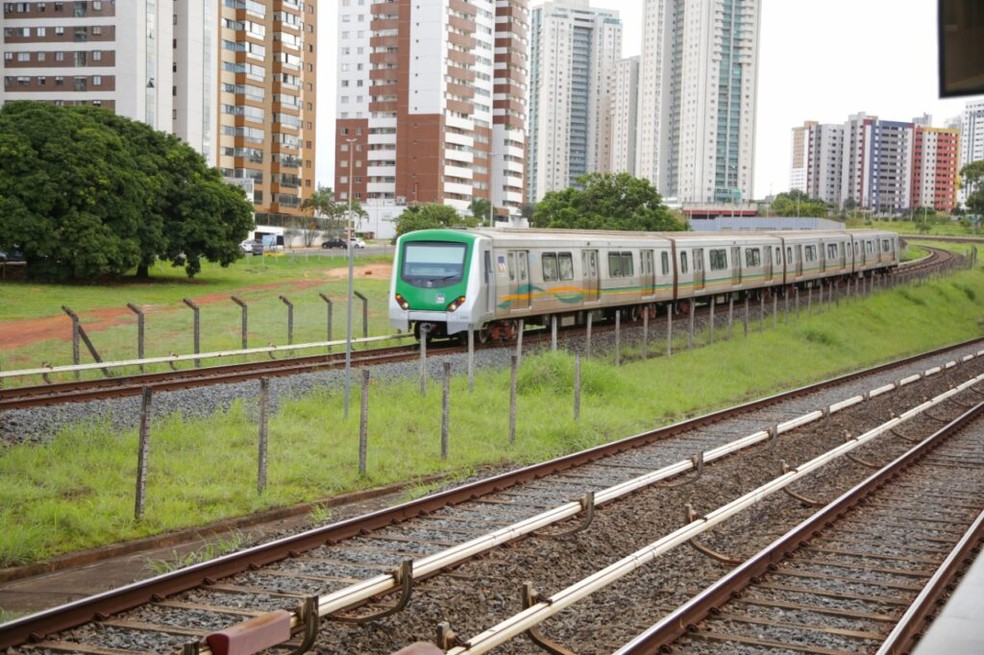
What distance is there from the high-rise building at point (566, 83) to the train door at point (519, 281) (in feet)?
543

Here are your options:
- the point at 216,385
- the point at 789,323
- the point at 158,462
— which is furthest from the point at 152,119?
the point at 158,462

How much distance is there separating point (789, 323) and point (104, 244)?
66.7 feet

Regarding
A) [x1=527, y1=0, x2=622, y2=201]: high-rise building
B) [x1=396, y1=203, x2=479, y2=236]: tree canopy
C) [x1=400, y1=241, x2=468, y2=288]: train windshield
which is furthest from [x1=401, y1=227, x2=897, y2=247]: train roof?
[x1=527, y1=0, x2=622, y2=201]: high-rise building

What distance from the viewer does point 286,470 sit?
12570mm

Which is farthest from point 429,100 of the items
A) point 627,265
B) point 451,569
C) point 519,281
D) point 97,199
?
point 451,569

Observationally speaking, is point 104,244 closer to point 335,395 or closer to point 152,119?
point 335,395

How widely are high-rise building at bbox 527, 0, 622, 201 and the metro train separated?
15322 cm

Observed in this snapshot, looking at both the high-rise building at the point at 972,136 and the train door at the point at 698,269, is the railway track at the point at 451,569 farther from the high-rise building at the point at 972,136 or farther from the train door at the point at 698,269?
the high-rise building at the point at 972,136

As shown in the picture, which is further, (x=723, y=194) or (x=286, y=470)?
(x=723, y=194)

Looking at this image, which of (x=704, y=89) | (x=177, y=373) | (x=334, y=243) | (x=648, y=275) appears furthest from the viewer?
(x=704, y=89)

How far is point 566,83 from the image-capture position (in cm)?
19038

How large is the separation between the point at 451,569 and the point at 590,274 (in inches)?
756

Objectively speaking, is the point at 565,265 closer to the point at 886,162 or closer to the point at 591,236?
the point at 591,236

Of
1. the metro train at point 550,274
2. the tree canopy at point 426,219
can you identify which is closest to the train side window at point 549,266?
the metro train at point 550,274
